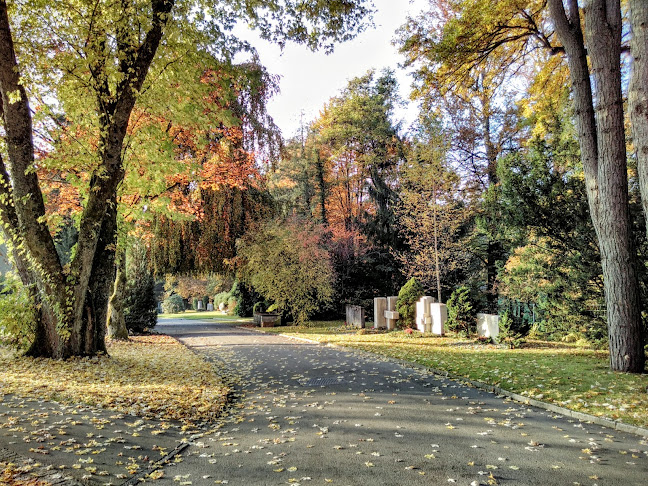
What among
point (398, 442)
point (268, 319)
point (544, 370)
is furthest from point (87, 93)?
point (268, 319)

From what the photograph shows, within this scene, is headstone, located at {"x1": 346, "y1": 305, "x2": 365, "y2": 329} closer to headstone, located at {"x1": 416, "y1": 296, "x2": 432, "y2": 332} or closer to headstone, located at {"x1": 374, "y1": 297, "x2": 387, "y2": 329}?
headstone, located at {"x1": 374, "y1": 297, "x2": 387, "y2": 329}

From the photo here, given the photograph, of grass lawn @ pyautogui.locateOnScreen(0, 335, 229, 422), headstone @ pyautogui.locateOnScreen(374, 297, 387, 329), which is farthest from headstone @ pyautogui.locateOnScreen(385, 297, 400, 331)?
grass lawn @ pyautogui.locateOnScreen(0, 335, 229, 422)

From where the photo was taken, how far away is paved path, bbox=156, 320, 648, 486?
13.1 ft

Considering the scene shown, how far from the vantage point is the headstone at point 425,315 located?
17562 millimetres

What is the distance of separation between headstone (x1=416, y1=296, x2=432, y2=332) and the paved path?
31.2 feet

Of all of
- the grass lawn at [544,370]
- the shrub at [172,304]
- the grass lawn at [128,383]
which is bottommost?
the grass lawn at [544,370]

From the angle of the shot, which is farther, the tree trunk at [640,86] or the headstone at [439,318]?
the headstone at [439,318]

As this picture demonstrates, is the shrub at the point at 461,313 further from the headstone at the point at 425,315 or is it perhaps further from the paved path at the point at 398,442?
the paved path at the point at 398,442

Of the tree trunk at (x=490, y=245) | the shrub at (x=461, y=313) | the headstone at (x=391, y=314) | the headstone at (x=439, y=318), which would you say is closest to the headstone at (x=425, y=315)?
the headstone at (x=439, y=318)

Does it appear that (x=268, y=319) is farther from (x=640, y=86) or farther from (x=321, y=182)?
(x=640, y=86)

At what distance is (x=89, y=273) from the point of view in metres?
10.2

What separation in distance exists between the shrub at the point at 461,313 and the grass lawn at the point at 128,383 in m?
9.49

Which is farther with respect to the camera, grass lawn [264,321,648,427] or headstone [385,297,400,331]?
headstone [385,297,400,331]

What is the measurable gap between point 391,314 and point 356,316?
112 inches
